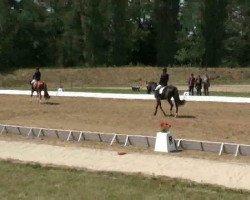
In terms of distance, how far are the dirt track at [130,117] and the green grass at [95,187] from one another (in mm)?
6635

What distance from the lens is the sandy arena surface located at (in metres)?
12.0

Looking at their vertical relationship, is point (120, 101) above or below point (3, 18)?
below

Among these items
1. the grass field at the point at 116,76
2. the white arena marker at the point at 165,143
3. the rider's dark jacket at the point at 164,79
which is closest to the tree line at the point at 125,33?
the grass field at the point at 116,76

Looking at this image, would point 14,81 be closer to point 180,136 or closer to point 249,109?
point 249,109

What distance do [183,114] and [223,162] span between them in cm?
1042

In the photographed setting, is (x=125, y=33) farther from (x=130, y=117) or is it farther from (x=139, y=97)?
(x=130, y=117)

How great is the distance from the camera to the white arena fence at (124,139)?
15221 mm

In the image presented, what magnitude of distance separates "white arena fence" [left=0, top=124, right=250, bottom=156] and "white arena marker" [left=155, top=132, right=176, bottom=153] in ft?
1.10

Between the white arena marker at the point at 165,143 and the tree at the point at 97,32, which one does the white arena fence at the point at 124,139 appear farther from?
the tree at the point at 97,32

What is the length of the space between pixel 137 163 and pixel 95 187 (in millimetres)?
3083


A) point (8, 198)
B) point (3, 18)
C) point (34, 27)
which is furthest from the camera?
point (34, 27)

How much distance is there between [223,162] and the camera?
13711 mm

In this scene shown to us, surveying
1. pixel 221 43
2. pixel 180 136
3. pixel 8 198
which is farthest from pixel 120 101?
pixel 221 43

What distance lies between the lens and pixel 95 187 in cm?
1092
